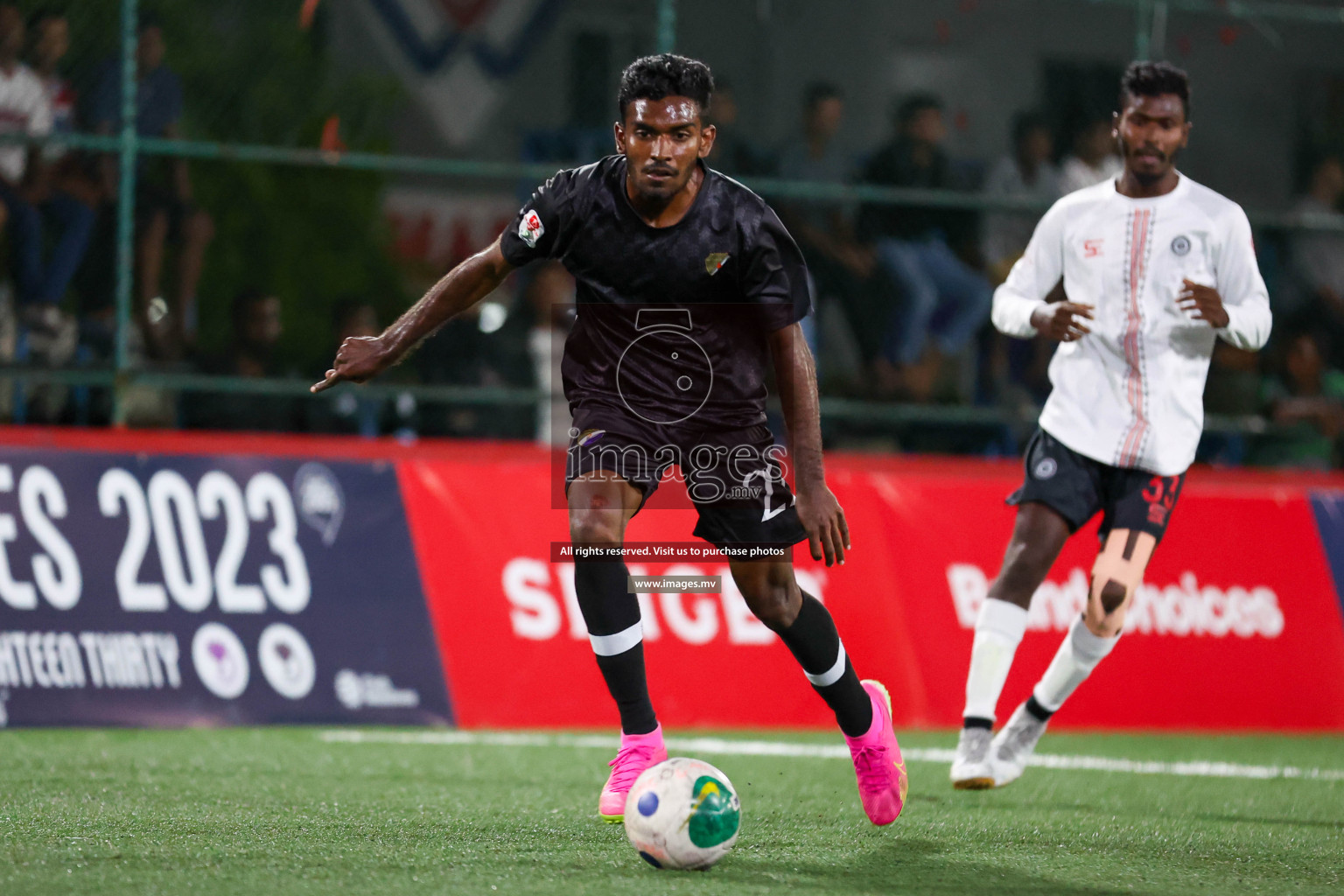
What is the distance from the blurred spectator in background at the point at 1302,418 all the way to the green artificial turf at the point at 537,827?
4395 mm

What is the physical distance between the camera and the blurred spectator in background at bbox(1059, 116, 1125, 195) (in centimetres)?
1077

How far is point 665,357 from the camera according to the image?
477cm

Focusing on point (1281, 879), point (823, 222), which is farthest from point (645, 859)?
point (823, 222)

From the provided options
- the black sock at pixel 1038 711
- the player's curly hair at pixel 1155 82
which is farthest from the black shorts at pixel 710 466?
the player's curly hair at pixel 1155 82

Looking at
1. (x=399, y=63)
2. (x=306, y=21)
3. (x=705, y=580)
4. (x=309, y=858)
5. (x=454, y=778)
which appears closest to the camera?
(x=309, y=858)

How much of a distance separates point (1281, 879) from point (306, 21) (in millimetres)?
7683

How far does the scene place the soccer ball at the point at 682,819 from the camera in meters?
3.96

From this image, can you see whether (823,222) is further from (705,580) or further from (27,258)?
(27,258)

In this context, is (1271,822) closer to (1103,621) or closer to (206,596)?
(1103,621)

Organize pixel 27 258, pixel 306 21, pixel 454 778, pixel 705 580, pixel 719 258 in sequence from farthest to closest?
pixel 306 21
pixel 27 258
pixel 705 580
pixel 454 778
pixel 719 258

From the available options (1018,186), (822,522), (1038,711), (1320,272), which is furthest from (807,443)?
(1320,272)

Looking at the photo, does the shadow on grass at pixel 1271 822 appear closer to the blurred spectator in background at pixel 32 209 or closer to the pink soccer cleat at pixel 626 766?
the pink soccer cleat at pixel 626 766

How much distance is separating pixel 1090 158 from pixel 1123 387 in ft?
17.7

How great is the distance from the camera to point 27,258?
8.54 metres
